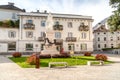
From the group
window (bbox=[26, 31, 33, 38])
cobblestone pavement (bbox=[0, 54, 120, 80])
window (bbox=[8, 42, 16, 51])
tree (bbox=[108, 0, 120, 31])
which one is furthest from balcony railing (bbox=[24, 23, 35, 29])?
cobblestone pavement (bbox=[0, 54, 120, 80])

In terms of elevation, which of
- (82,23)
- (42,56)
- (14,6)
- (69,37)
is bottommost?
Answer: (42,56)

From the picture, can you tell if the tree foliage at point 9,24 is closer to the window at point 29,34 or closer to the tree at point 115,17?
the window at point 29,34

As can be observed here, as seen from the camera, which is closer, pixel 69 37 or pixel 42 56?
pixel 42 56

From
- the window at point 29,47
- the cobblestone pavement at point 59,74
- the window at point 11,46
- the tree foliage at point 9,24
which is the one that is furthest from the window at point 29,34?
the cobblestone pavement at point 59,74

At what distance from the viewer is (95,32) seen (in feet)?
251

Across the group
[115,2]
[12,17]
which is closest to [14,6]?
[12,17]

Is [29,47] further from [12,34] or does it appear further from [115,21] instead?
[115,21]

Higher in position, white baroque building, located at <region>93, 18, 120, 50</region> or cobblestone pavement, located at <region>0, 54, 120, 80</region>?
white baroque building, located at <region>93, 18, 120, 50</region>

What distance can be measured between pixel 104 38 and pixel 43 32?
32132 millimetres

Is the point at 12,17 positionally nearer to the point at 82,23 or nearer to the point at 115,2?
the point at 82,23

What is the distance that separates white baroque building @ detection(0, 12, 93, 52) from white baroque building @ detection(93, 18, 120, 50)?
2087 centimetres

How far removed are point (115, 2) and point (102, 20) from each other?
41.8m

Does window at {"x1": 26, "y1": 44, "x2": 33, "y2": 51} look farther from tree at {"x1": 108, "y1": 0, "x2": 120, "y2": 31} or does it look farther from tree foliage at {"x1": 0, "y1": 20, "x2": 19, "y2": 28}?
tree at {"x1": 108, "y1": 0, "x2": 120, "y2": 31}

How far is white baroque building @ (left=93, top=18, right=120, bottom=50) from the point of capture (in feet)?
Answer: 243
